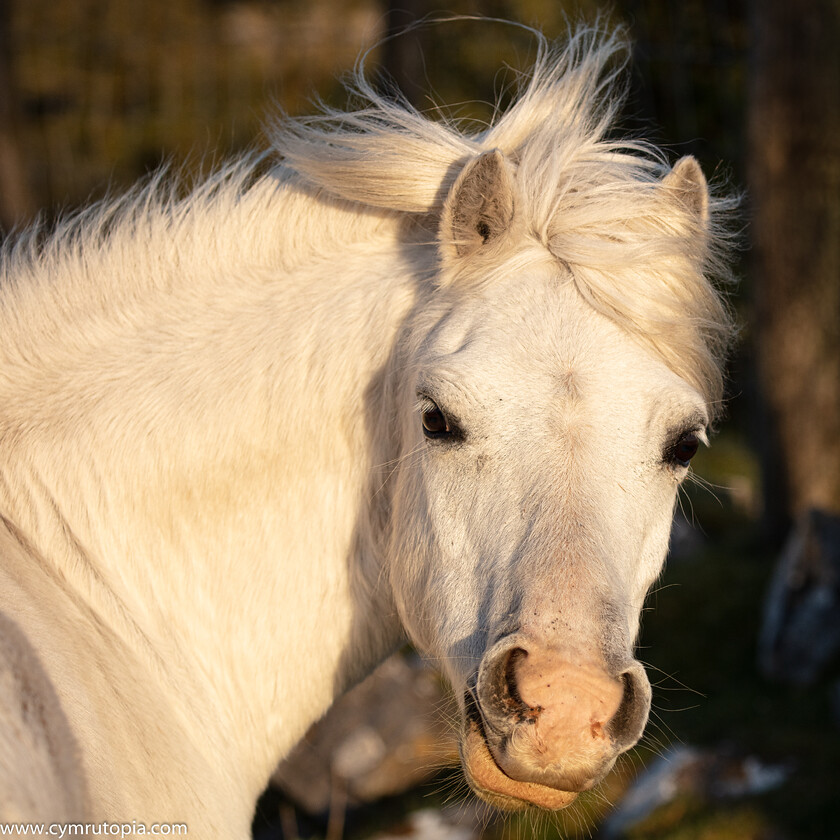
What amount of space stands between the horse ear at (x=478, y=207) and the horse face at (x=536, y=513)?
124mm

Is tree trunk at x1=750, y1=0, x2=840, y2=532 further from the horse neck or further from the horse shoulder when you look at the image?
the horse shoulder

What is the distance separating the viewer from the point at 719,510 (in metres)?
8.97

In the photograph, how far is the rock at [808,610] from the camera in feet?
18.1

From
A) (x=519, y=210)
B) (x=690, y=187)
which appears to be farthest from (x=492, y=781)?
(x=690, y=187)

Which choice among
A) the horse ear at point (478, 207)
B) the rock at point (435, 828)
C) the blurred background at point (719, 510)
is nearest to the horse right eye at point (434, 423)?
the horse ear at point (478, 207)

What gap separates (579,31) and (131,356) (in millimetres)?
1739

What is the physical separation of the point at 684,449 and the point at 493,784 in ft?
3.04

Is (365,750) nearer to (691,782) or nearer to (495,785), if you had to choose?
(691,782)

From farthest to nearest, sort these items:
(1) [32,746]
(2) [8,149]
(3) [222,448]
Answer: (2) [8,149] → (3) [222,448] → (1) [32,746]

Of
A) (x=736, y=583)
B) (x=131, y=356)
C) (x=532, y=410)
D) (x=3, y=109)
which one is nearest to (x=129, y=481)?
(x=131, y=356)

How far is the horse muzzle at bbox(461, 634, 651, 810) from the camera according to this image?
1748 mm

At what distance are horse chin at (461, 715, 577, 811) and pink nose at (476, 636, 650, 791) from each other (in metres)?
0.06

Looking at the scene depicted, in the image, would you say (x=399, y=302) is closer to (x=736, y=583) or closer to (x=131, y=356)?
(x=131, y=356)

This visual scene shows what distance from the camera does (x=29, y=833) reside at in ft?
4.99
